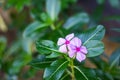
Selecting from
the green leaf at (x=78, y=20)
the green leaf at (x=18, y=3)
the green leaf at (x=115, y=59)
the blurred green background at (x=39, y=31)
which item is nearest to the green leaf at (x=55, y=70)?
the blurred green background at (x=39, y=31)

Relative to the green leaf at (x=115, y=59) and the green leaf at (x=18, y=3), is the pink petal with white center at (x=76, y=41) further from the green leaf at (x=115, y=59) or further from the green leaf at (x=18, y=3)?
the green leaf at (x=18, y=3)

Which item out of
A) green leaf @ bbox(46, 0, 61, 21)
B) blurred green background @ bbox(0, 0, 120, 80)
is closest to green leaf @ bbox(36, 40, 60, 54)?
blurred green background @ bbox(0, 0, 120, 80)

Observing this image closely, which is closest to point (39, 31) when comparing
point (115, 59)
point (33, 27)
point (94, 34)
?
point (33, 27)

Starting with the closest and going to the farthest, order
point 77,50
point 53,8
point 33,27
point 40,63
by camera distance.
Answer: point 77,50 < point 40,63 < point 33,27 < point 53,8

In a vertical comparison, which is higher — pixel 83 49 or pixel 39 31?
pixel 39 31

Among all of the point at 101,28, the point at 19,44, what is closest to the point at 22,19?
the point at 19,44

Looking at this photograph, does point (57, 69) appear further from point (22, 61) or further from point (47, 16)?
point (22, 61)

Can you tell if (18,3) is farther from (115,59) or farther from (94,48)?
(94,48)
